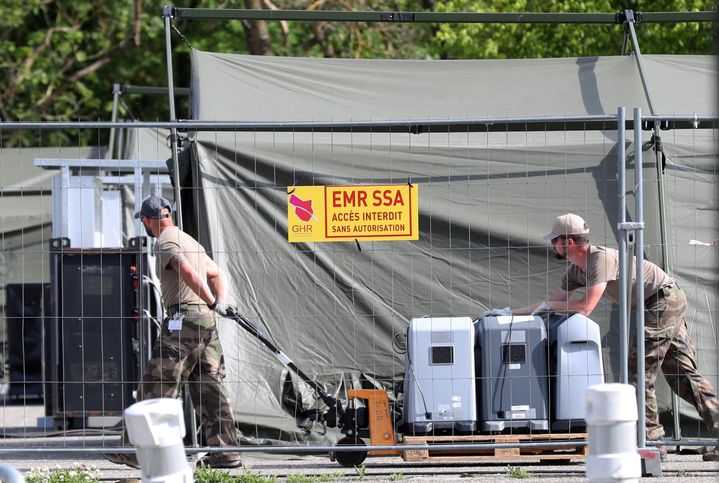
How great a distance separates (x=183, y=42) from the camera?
58.1ft

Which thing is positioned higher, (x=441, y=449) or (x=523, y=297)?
(x=523, y=297)

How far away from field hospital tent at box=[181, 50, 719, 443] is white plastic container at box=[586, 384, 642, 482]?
3708 millimetres

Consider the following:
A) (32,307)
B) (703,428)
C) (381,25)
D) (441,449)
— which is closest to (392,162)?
(441,449)

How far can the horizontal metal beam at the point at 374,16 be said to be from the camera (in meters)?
9.27

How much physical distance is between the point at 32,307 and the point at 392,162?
5935 millimetres

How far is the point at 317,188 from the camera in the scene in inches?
285

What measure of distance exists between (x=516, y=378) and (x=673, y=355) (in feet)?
4.48

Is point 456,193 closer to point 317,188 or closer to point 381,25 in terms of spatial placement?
point 317,188

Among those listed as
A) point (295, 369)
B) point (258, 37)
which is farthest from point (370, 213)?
point (258, 37)

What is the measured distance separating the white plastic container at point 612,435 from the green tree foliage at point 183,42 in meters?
12.2

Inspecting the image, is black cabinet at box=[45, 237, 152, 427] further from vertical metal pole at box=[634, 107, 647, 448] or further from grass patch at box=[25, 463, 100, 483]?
vertical metal pole at box=[634, 107, 647, 448]

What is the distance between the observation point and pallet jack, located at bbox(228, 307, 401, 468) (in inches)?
291

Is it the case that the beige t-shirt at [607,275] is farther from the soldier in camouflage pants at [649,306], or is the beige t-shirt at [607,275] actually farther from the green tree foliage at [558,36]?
the green tree foliage at [558,36]

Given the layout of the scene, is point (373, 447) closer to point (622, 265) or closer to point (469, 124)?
point (622, 265)
